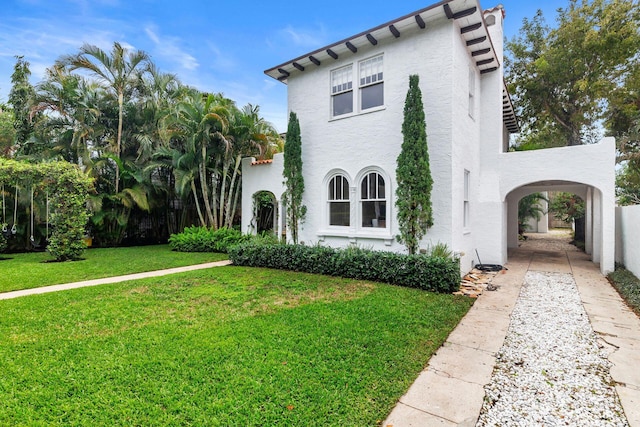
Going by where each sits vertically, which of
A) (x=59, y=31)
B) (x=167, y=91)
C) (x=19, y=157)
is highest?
(x=59, y=31)

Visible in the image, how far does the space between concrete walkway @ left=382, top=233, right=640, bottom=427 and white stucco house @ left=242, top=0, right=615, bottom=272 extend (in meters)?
2.93

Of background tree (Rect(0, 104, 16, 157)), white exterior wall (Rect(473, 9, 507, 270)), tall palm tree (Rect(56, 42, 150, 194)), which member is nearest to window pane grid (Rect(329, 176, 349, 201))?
white exterior wall (Rect(473, 9, 507, 270))

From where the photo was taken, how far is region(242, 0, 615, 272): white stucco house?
8914mm

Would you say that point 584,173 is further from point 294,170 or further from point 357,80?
point 294,170

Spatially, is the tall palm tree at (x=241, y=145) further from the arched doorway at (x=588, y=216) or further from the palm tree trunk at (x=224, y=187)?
the arched doorway at (x=588, y=216)

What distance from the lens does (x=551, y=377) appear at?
3.92 meters

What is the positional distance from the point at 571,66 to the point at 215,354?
76.6 ft

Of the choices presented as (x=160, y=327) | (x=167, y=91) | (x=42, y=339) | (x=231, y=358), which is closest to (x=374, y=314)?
(x=231, y=358)

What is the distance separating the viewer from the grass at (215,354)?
10.2 feet

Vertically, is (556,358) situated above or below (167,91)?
below

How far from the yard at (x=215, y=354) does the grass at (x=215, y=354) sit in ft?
0.05

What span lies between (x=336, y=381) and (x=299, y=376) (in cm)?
44

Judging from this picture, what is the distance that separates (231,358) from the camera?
413cm

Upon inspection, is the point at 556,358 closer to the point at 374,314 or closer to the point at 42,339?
the point at 374,314
